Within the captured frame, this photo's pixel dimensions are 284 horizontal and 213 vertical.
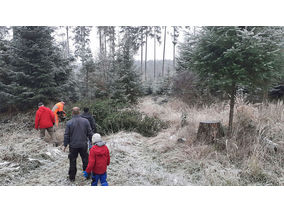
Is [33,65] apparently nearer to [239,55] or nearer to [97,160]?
[97,160]

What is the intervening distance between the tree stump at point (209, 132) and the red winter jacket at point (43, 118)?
5.01m

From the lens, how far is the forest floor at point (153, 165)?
152 inches

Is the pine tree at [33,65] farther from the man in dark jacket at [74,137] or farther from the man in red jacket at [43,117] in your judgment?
the man in dark jacket at [74,137]

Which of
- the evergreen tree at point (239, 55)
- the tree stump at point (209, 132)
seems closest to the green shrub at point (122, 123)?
the tree stump at point (209, 132)

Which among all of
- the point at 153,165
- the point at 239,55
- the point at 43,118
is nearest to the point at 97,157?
the point at 153,165

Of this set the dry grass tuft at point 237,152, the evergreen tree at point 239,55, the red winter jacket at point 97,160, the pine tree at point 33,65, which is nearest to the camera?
the red winter jacket at point 97,160

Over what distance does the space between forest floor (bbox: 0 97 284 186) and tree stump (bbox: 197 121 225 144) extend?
0.82 feet

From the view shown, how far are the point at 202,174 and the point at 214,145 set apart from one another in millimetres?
1173

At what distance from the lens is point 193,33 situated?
5148 mm

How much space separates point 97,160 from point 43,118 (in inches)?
160

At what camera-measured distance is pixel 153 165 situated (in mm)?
4664

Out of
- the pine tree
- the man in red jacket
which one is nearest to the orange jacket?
the man in red jacket

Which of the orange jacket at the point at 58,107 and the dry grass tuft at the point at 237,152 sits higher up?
the orange jacket at the point at 58,107
